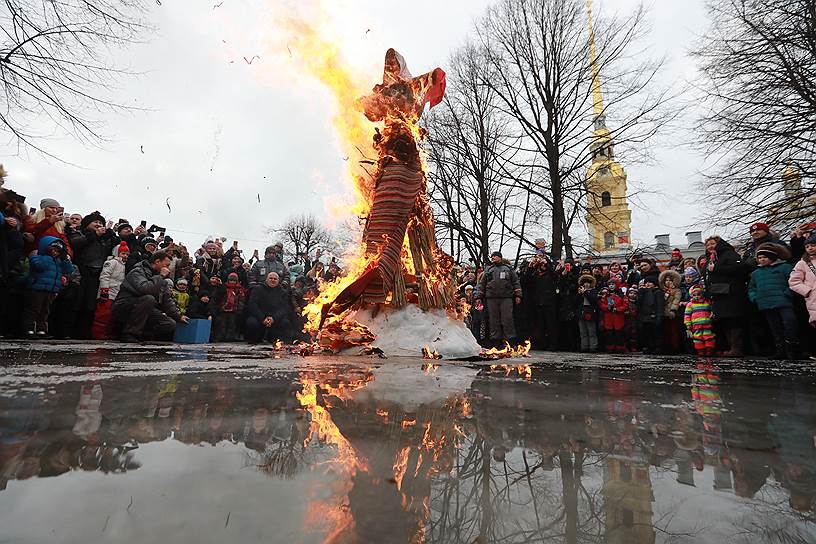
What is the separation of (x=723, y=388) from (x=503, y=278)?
22.7 ft

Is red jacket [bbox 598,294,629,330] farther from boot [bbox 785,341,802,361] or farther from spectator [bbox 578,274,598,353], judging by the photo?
boot [bbox 785,341,802,361]

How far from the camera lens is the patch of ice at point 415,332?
14.1 ft

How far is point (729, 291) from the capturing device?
22.0 ft

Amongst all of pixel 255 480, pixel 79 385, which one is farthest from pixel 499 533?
pixel 79 385

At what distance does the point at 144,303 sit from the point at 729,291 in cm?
850

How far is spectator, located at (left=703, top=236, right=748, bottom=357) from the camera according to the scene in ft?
22.0

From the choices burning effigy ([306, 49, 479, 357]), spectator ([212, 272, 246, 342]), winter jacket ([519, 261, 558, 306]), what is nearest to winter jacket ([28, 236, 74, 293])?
spectator ([212, 272, 246, 342])

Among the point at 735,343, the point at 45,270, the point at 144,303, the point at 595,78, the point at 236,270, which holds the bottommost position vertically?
the point at 735,343

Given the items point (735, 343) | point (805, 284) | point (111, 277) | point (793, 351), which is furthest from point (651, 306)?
point (111, 277)

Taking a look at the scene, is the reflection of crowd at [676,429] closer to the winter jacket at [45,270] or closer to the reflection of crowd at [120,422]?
the reflection of crowd at [120,422]

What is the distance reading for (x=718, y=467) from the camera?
0.99 metres

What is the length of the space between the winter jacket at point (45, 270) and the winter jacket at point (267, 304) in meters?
2.76

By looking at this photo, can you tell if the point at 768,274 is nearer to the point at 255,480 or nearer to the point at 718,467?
the point at 718,467

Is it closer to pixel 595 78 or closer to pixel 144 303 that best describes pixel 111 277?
pixel 144 303
